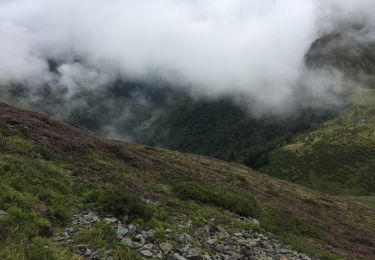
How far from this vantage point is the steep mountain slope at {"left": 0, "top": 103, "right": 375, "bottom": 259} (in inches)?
655

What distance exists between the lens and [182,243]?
741 inches

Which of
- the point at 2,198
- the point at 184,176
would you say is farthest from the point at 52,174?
the point at 184,176

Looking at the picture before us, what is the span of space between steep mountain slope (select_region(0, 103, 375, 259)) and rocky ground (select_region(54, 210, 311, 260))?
1.11 feet

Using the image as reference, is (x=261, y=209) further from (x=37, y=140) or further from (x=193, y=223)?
(x=37, y=140)

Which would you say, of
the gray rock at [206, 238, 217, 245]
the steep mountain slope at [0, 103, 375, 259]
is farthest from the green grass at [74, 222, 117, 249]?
the gray rock at [206, 238, 217, 245]

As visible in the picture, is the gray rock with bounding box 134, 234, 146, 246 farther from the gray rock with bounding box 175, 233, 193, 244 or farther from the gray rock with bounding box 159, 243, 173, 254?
the gray rock with bounding box 175, 233, 193, 244

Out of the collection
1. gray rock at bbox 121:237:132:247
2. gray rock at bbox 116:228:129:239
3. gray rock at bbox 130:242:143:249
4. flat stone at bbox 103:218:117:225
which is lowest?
gray rock at bbox 130:242:143:249

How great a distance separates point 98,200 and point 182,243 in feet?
14.3

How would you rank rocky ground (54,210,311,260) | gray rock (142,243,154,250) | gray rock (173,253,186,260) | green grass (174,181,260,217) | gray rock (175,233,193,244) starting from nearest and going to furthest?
rocky ground (54,210,311,260)
gray rock (173,253,186,260)
gray rock (142,243,154,250)
gray rock (175,233,193,244)
green grass (174,181,260,217)

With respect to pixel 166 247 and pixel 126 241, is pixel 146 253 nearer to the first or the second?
pixel 126 241

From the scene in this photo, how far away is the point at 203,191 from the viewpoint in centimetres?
2877

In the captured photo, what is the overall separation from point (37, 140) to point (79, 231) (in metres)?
13.6

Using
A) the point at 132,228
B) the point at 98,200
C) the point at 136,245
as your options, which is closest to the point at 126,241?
the point at 136,245

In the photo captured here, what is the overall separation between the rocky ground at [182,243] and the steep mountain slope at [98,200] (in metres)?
0.34
